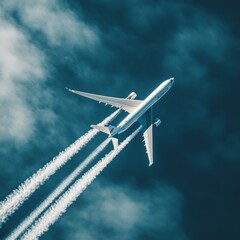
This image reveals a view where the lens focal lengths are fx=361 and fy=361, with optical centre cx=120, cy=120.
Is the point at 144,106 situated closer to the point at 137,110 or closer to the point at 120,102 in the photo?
the point at 137,110

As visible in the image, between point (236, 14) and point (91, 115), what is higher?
point (236, 14)

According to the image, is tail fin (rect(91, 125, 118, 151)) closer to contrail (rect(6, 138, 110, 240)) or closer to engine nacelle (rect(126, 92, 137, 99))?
contrail (rect(6, 138, 110, 240))

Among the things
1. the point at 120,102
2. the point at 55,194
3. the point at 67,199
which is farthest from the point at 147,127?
the point at 55,194

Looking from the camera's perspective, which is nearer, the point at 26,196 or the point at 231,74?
the point at 26,196

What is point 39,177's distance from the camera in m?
84.5

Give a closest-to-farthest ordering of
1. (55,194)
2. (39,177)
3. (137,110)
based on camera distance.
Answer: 1. (55,194)
2. (39,177)
3. (137,110)

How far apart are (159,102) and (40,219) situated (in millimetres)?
44312

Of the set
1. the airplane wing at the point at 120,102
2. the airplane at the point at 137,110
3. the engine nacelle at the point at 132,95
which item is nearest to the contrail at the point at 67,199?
the airplane at the point at 137,110

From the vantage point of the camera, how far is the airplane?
89438 millimetres

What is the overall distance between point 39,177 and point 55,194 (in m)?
5.49

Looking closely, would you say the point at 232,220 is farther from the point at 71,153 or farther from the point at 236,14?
the point at 236,14

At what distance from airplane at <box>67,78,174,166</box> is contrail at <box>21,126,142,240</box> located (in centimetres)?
402

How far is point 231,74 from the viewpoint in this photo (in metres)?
103

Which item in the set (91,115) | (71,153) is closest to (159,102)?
(91,115)
